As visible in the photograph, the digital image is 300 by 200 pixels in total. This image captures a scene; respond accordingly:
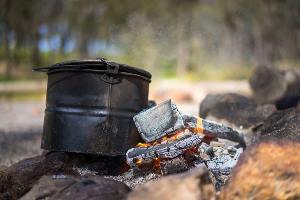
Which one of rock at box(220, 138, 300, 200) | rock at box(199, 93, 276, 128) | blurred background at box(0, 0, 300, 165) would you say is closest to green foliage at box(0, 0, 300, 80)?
blurred background at box(0, 0, 300, 165)

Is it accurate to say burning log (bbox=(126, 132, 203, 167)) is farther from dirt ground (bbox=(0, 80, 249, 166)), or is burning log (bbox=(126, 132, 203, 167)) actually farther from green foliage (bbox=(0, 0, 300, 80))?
green foliage (bbox=(0, 0, 300, 80))

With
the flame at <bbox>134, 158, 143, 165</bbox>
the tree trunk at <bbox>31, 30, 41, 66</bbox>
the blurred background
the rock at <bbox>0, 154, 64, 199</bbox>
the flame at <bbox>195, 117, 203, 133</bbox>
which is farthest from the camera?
the tree trunk at <bbox>31, 30, 41, 66</bbox>

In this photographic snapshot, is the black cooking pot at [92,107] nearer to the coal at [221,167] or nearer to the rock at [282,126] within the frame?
the coal at [221,167]

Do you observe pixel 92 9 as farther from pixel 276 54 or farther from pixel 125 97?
pixel 125 97

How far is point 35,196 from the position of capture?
11.5 feet

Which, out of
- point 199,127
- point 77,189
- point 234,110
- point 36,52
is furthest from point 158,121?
point 36,52

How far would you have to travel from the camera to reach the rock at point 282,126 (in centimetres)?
480

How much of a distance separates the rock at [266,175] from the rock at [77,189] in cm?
72

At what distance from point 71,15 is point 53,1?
1.71 metres

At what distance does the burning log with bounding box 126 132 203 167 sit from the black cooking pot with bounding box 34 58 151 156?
276 mm

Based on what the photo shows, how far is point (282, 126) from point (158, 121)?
1.28 metres

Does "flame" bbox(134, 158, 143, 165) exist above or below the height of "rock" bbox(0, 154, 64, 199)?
above

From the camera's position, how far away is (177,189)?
9.59 feet

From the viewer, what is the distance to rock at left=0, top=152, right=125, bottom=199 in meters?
4.00
